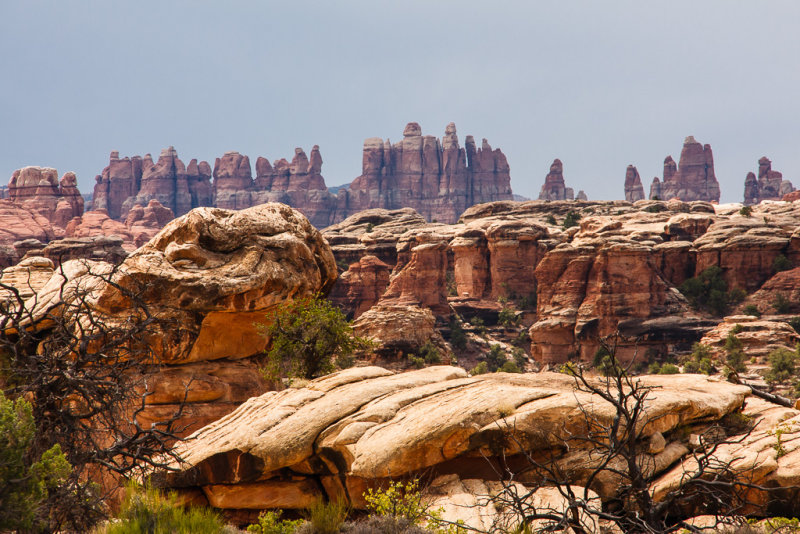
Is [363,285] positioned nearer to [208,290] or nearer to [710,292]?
[710,292]

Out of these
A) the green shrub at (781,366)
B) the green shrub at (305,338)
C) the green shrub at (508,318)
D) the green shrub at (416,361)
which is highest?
the green shrub at (305,338)

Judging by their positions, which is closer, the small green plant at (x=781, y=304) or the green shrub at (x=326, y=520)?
the green shrub at (x=326, y=520)

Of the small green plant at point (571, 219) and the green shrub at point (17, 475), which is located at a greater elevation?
the small green plant at point (571, 219)

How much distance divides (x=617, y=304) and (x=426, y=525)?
67.7m

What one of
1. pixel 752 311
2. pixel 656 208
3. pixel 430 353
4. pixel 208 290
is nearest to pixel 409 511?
pixel 208 290

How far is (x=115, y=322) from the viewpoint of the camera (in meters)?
21.2

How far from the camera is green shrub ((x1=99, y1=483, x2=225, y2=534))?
38.8 ft

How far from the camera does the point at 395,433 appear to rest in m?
15.2

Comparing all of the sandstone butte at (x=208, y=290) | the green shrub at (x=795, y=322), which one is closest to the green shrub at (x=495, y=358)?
the green shrub at (x=795, y=322)

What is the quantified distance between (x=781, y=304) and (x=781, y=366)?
87.6ft

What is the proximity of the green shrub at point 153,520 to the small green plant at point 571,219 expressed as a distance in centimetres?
10159

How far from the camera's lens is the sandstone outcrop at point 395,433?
14.9 metres

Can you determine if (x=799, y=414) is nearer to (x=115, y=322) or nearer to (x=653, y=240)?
(x=115, y=322)

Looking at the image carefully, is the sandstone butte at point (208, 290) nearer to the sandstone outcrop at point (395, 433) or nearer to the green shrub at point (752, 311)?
the sandstone outcrop at point (395, 433)
